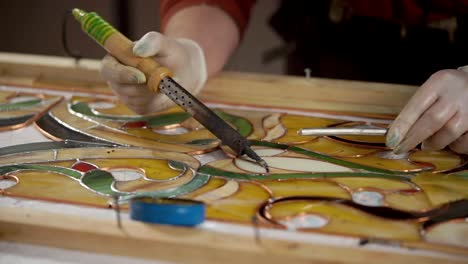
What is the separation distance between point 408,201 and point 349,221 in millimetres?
97

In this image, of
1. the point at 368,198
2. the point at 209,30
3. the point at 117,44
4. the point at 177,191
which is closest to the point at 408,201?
the point at 368,198

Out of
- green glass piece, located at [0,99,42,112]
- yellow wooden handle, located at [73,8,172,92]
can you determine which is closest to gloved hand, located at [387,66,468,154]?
yellow wooden handle, located at [73,8,172,92]

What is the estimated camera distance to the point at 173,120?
42.6 inches

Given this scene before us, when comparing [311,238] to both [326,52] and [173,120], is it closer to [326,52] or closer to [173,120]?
[173,120]

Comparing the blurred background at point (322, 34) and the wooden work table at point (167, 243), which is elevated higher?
the blurred background at point (322, 34)

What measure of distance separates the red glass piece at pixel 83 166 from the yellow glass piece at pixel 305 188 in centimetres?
23

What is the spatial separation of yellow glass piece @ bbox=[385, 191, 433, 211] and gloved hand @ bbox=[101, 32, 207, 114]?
402mm

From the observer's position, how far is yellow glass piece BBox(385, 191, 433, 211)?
2.53 ft

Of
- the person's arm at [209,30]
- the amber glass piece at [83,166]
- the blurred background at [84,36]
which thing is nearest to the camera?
the amber glass piece at [83,166]

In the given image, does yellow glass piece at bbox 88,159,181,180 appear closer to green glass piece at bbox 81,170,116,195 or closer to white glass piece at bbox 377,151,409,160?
green glass piece at bbox 81,170,116,195

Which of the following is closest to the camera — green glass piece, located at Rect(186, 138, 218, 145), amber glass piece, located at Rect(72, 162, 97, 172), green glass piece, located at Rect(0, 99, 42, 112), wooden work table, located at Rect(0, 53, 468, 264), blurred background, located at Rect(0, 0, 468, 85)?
wooden work table, located at Rect(0, 53, 468, 264)

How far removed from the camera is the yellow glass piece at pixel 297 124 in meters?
0.99

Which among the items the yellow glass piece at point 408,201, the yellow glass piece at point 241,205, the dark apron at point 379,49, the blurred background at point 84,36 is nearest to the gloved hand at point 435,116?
the yellow glass piece at point 408,201

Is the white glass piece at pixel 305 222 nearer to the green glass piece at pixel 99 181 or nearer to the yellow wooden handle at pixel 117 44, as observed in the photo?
the green glass piece at pixel 99 181
